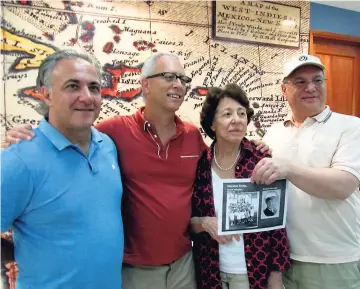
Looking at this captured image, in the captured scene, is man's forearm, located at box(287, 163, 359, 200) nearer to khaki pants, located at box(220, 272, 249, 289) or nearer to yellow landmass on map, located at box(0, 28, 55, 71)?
khaki pants, located at box(220, 272, 249, 289)

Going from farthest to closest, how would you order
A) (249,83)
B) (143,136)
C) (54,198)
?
(249,83)
(143,136)
(54,198)

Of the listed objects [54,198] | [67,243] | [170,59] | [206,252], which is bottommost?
[206,252]

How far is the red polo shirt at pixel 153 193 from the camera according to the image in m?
1.49

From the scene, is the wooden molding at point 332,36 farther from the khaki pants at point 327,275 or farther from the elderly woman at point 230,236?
the khaki pants at point 327,275

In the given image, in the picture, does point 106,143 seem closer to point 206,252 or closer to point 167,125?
point 167,125

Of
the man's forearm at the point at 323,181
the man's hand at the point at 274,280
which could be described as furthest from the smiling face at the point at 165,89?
the man's hand at the point at 274,280

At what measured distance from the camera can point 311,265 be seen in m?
1.50

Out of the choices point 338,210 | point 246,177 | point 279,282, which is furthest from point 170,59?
point 279,282

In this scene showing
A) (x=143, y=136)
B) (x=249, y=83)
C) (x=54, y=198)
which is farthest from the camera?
(x=249, y=83)

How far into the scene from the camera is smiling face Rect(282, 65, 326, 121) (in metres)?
1.59

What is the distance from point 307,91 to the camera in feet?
5.25

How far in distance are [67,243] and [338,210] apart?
1.16m

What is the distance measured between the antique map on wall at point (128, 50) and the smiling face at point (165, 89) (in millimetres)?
738

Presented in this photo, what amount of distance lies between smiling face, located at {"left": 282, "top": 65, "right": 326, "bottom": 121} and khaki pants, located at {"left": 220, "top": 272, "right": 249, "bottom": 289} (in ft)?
2.70
